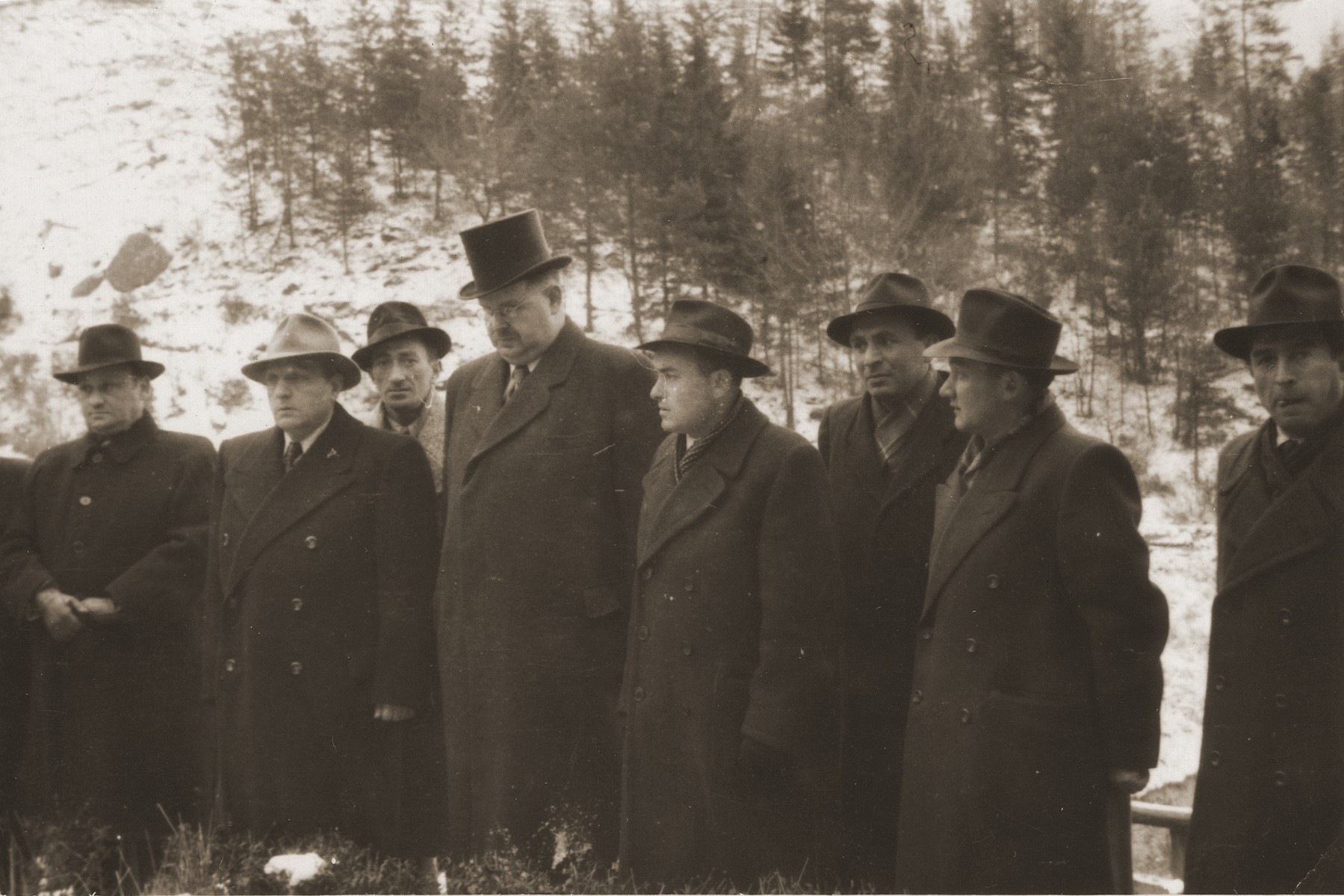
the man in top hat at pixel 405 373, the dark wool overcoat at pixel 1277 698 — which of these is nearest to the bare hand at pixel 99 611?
the man in top hat at pixel 405 373

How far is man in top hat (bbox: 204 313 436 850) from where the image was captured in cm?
478

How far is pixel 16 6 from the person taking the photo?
1298 inches

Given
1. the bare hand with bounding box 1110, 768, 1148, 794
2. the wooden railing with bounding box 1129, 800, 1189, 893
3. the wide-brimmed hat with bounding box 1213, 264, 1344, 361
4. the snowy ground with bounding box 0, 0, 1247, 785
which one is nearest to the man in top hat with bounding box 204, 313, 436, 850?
the bare hand with bounding box 1110, 768, 1148, 794

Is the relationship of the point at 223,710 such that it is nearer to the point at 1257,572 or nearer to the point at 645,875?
the point at 645,875

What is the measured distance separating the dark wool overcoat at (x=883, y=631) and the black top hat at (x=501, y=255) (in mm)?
1614

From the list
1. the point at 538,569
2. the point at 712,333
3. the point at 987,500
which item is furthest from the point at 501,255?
the point at 987,500

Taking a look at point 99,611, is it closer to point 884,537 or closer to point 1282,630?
point 884,537

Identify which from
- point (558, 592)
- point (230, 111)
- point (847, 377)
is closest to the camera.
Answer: point (558, 592)

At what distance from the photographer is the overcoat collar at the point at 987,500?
371cm

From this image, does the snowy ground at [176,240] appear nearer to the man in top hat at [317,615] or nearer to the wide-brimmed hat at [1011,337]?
the wide-brimmed hat at [1011,337]

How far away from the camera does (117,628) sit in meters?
5.55

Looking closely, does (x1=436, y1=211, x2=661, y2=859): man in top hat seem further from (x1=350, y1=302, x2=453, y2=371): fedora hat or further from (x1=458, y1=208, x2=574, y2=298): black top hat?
(x1=350, y1=302, x2=453, y2=371): fedora hat

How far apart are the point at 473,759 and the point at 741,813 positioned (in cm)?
126

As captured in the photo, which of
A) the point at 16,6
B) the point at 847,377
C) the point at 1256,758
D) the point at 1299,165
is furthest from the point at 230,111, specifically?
the point at 1256,758
